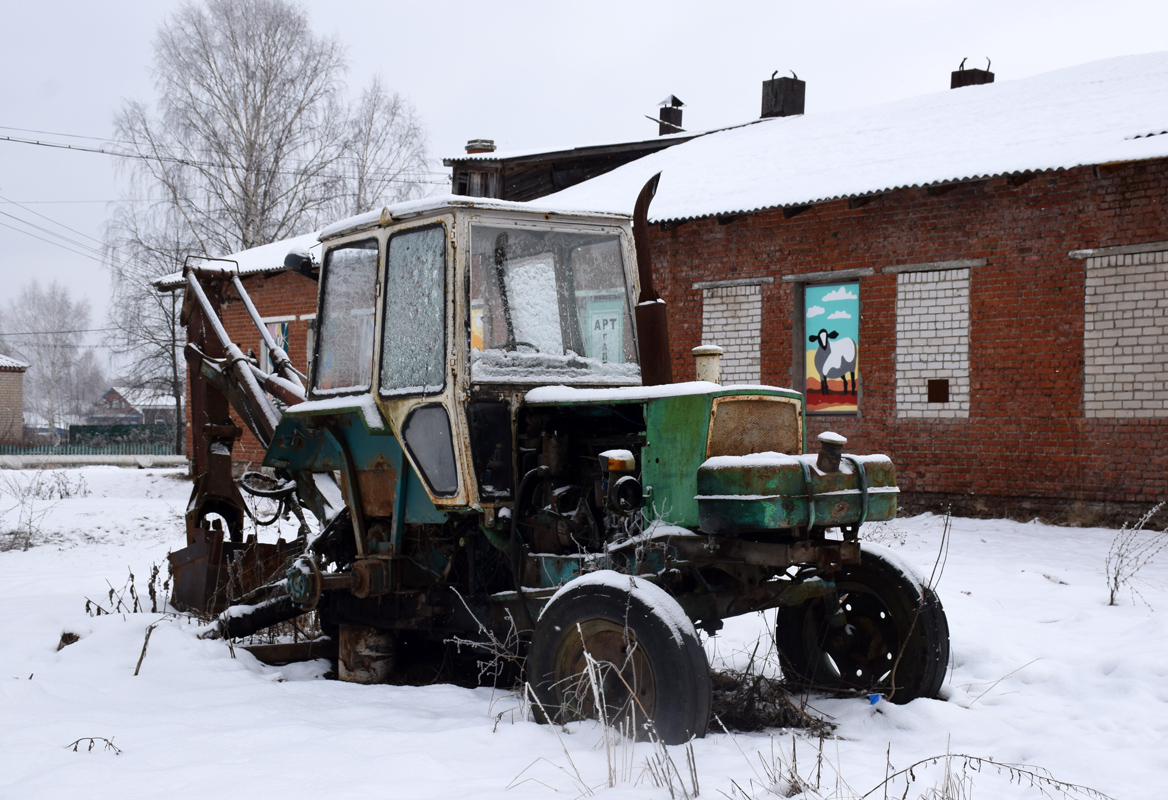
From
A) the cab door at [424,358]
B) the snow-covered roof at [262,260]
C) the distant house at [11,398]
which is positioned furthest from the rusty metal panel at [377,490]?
the distant house at [11,398]

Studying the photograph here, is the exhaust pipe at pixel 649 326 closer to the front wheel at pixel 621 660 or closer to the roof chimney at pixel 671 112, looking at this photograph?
the front wheel at pixel 621 660

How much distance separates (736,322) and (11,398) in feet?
130

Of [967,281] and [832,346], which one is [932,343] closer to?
[967,281]

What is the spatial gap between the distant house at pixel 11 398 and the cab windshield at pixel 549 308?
43397 mm

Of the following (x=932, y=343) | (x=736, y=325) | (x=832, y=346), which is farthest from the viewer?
(x=736, y=325)

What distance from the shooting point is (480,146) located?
66.3 ft

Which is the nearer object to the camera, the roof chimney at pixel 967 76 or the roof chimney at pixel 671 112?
the roof chimney at pixel 967 76

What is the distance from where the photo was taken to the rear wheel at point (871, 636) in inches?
175

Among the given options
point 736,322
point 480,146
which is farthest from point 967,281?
point 480,146

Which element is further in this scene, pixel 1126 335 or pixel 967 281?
pixel 967 281

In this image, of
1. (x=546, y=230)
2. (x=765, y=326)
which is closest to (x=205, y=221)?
(x=765, y=326)

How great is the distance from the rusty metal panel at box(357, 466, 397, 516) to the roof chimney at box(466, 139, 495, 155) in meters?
15.8

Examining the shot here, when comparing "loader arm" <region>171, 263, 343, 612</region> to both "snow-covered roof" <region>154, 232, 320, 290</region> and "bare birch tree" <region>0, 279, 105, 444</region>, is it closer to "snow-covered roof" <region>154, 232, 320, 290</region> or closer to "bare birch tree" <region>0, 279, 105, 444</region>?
"snow-covered roof" <region>154, 232, 320, 290</region>

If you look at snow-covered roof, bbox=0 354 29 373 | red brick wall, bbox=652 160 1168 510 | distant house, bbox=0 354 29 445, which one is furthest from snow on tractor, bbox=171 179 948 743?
distant house, bbox=0 354 29 445
